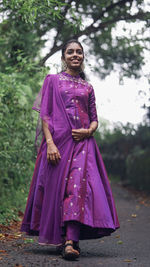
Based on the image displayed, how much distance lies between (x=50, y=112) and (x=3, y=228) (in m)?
2.26

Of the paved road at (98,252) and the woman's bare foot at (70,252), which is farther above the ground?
the woman's bare foot at (70,252)

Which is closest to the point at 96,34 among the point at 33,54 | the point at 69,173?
the point at 33,54

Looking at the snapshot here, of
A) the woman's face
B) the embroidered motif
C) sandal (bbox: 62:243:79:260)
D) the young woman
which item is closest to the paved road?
sandal (bbox: 62:243:79:260)

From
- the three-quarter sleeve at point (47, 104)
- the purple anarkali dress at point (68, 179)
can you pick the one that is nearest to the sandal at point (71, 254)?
the purple anarkali dress at point (68, 179)

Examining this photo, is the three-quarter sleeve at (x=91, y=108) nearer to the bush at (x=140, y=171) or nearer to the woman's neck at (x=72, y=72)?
the woman's neck at (x=72, y=72)

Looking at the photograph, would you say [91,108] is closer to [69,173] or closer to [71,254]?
[69,173]

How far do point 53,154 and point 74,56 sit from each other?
1058 millimetres

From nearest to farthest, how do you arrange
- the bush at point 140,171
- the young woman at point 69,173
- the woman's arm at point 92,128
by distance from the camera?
the young woman at point 69,173, the woman's arm at point 92,128, the bush at point 140,171

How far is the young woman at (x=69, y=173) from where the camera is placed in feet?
14.4

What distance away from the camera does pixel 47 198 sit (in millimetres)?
4539

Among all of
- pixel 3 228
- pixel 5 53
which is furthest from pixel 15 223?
pixel 5 53

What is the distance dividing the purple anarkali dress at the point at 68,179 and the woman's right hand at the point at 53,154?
0.17ft

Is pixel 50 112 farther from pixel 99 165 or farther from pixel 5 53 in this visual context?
pixel 5 53

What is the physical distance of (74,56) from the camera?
4.84 meters
